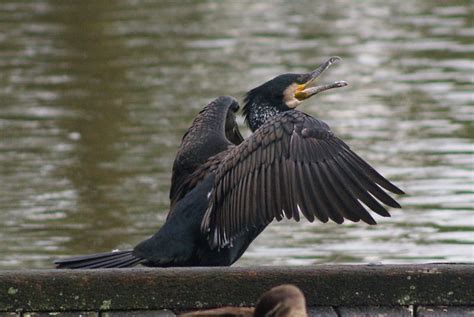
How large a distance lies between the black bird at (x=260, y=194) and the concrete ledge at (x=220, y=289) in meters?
0.63

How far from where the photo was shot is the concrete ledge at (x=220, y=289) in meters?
6.18

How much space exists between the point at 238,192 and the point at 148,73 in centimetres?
1164

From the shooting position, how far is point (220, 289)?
244 inches

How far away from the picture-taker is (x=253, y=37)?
21156 mm

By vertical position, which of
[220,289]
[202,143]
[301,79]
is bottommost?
[220,289]

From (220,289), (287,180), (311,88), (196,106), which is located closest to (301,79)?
(311,88)

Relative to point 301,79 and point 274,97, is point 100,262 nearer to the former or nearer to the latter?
point 274,97

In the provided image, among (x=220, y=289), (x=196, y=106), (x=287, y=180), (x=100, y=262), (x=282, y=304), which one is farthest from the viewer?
(x=196, y=106)

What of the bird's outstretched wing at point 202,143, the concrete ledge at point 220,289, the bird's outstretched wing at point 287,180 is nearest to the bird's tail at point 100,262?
the bird's outstretched wing at point 287,180

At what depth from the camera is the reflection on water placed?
452 inches

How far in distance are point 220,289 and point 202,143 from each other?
2269mm

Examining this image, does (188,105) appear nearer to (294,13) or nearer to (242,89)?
(242,89)

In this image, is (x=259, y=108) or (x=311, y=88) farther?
(x=311, y=88)

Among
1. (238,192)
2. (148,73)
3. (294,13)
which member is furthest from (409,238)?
(294,13)
